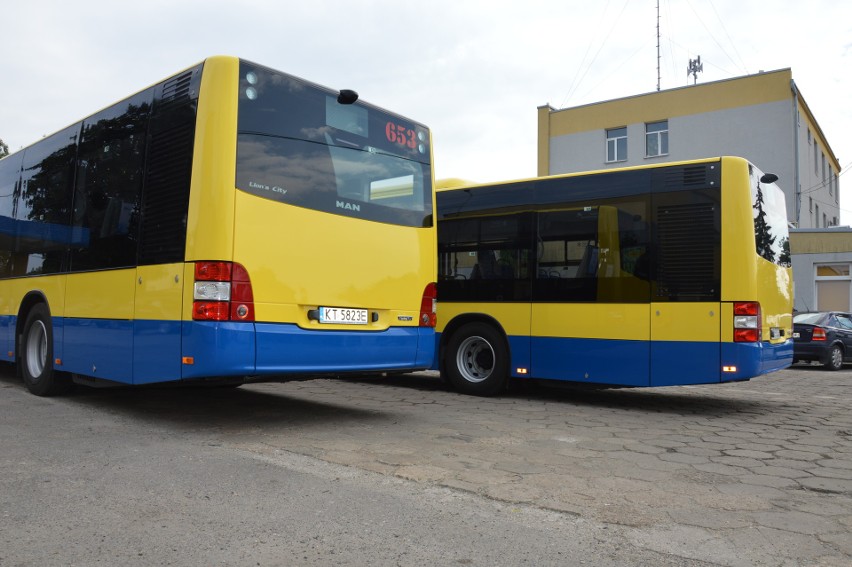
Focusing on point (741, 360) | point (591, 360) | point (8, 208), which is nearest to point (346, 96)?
point (591, 360)

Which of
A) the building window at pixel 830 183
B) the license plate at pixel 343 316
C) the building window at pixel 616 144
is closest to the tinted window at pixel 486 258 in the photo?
the license plate at pixel 343 316

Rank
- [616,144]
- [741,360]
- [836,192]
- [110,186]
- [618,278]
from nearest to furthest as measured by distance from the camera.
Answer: [110,186] < [741,360] < [618,278] < [616,144] < [836,192]

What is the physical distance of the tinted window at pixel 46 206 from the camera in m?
7.64

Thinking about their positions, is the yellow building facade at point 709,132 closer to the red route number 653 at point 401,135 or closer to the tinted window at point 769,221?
the tinted window at point 769,221

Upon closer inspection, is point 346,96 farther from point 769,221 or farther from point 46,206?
point 769,221

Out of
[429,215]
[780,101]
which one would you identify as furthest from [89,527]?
[780,101]

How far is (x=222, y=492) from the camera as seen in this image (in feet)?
13.3

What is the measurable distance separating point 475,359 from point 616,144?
80.3ft

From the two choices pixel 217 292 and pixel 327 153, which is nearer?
pixel 217 292

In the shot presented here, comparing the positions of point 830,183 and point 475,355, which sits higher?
point 830,183

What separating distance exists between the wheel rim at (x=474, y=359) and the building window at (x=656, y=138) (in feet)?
76.6

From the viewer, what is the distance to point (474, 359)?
377 inches

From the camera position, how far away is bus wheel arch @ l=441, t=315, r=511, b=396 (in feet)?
30.0

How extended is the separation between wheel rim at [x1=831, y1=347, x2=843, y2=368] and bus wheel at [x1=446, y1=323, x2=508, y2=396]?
10.3 metres
